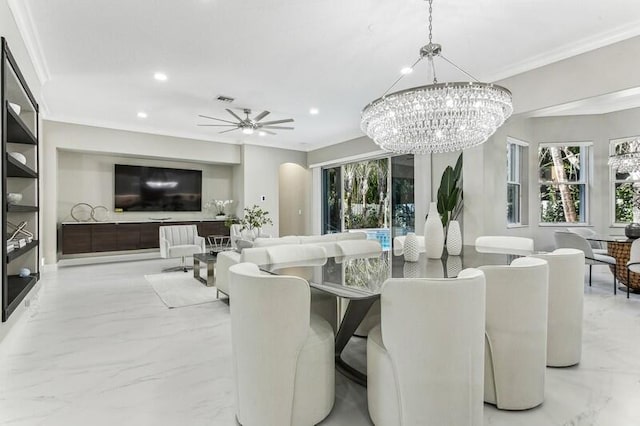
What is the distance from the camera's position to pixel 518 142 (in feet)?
18.4

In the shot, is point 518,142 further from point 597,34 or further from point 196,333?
point 196,333

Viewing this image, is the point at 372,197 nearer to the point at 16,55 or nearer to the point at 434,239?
the point at 434,239

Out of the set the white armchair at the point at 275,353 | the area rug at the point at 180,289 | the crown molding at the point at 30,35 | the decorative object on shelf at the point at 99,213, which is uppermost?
the crown molding at the point at 30,35

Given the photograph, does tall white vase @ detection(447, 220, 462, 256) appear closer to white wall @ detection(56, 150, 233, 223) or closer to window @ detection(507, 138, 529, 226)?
window @ detection(507, 138, 529, 226)

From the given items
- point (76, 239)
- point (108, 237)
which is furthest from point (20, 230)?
point (108, 237)

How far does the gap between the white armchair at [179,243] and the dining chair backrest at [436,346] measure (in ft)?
16.9

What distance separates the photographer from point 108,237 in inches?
269

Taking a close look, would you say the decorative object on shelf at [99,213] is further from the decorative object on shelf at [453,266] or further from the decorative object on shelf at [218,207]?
the decorative object on shelf at [453,266]

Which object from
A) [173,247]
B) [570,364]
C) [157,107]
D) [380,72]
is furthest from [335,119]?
[570,364]

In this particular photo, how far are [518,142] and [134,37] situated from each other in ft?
18.6

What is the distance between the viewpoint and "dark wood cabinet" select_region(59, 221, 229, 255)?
6.47m

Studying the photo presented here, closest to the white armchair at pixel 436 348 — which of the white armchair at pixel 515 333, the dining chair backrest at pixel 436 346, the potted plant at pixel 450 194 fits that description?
the dining chair backrest at pixel 436 346

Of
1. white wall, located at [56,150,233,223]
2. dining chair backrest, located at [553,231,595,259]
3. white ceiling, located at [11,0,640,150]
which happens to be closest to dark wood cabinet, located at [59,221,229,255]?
white wall, located at [56,150,233,223]

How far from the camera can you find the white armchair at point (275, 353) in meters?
1.58
